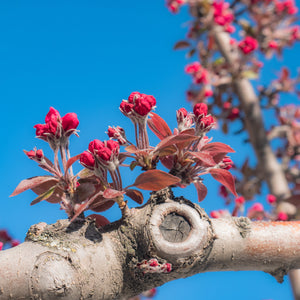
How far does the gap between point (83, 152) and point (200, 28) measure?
12.6 feet

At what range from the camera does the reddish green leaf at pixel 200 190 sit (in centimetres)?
125

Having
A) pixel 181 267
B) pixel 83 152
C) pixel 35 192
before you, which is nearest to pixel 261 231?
pixel 181 267

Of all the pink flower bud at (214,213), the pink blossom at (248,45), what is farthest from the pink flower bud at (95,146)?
the pink blossom at (248,45)

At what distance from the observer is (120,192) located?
0.98 m

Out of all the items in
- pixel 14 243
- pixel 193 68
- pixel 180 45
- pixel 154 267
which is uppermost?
pixel 180 45

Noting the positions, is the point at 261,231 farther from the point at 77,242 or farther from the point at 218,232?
the point at 77,242

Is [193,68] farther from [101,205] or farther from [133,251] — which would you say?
[133,251]

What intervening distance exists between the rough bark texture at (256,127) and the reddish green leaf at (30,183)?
2.71 meters

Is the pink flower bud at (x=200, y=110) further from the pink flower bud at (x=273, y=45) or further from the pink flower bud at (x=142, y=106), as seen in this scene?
the pink flower bud at (x=273, y=45)

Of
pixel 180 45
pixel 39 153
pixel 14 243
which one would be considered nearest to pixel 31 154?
pixel 39 153

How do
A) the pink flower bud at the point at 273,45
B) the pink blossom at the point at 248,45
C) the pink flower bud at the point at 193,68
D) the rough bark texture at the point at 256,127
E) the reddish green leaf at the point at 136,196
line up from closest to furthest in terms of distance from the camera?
the reddish green leaf at the point at 136,196 → the rough bark texture at the point at 256,127 → the pink blossom at the point at 248,45 → the pink flower bud at the point at 193,68 → the pink flower bud at the point at 273,45

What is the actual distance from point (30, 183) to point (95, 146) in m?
0.22

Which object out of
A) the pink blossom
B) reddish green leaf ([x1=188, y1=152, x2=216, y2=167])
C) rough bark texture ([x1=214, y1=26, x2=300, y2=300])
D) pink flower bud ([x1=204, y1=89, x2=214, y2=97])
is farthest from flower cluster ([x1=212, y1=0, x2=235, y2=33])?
reddish green leaf ([x1=188, y1=152, x2=216, y2=167])

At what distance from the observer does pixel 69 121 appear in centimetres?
103
